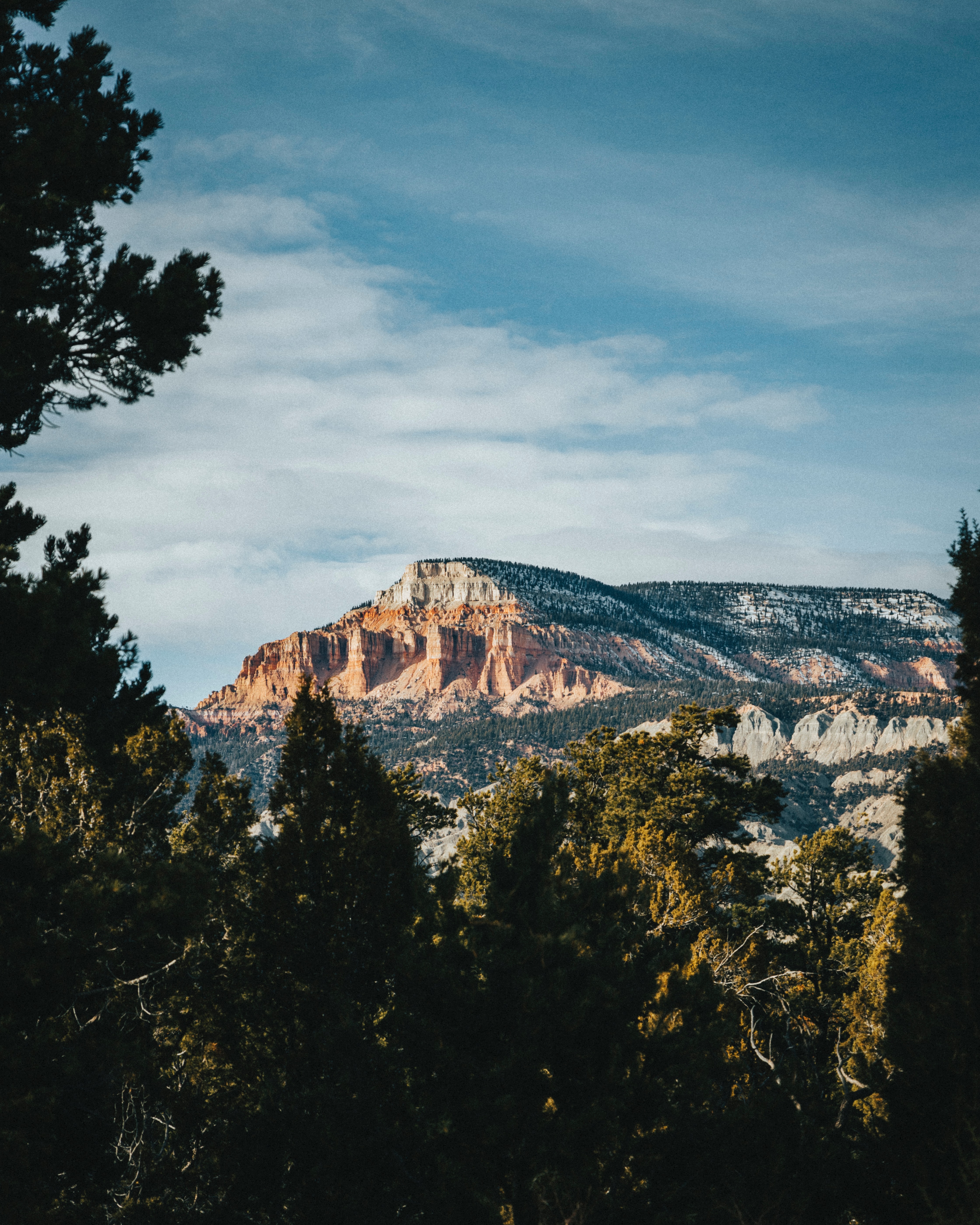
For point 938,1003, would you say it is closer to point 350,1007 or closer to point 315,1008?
point 350,1007

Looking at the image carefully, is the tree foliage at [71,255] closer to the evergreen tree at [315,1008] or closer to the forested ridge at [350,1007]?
the forested ridge at [350,1007]

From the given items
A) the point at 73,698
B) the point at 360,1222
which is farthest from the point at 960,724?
the point at 73,698

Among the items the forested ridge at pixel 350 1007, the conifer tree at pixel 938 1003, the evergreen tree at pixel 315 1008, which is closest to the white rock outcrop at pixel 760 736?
the conifer tree at pixel 938 1003

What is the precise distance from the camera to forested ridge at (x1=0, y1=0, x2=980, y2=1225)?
26.2 ft

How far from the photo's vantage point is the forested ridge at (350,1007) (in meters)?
8.00

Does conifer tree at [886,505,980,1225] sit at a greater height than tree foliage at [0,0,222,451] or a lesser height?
lesser

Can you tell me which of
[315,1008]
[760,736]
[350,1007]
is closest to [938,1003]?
[350,1007]

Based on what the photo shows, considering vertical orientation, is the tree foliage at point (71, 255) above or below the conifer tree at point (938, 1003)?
above

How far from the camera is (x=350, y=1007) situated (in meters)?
8.87

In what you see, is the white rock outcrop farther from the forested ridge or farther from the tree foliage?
the tree foliage

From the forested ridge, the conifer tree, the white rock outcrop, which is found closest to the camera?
the forested ridge

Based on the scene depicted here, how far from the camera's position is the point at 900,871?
11.0m

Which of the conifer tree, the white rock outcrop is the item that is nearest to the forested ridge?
the conifer tree

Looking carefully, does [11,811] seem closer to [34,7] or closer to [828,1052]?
[34,7]
